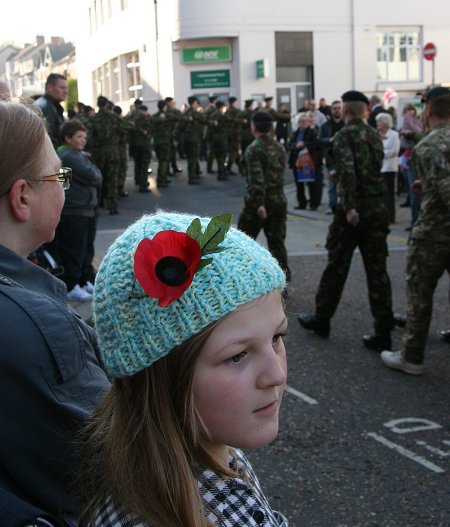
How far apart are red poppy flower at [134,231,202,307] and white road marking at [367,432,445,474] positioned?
3007 mm

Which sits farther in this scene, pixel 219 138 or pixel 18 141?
pixel 219 138

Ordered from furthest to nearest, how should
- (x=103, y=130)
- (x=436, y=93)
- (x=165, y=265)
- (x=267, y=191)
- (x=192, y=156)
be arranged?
(x=192, y=156) < (x=103, y=130) < (x=267, y=191) < (x=436, y=93) < (x=165, y=265)

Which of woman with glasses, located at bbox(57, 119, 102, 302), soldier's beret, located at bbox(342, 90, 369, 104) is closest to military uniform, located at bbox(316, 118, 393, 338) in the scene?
soldier's beret, located at bbox(342, 90, 369, 104)

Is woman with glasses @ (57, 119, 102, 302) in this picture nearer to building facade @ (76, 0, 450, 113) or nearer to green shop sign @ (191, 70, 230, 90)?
building facade @ (76, 0, 450, 113)

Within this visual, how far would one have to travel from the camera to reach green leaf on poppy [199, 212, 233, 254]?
1408 mm

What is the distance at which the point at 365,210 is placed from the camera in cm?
595

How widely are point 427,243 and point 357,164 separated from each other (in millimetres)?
1074

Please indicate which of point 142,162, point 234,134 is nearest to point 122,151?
point 142,162

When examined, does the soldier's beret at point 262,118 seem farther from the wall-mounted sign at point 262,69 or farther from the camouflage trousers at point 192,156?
the wall-mounted sign at point 262,69

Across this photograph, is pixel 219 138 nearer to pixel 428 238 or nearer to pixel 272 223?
pixel 272 223

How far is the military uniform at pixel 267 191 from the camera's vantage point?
7.74 metres

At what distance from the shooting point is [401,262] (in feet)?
31.0

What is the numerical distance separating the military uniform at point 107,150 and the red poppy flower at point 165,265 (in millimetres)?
13430

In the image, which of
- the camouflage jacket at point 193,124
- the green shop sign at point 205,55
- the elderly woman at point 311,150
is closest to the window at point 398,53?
the green shop sign at point 205,55
